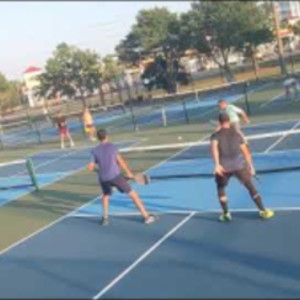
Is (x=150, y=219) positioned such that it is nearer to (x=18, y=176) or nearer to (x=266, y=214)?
(x=266, y=214)

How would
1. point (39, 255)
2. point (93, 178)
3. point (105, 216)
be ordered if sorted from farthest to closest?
point (93, 178) → point (105, 216) → point (39, 255)

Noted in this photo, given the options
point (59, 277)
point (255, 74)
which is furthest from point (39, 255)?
point (255, 74)

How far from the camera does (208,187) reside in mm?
10562

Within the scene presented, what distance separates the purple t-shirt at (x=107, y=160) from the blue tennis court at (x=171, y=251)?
795 millimetres

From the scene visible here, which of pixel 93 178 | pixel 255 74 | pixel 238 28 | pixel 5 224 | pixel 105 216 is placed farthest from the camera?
pixel 255 74

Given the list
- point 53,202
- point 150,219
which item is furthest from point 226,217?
point 53,202

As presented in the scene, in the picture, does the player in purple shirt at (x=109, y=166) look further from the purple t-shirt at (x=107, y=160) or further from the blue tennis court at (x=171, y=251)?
the blue tennis court at (x=171, y=251)

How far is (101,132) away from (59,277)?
2.30 metres

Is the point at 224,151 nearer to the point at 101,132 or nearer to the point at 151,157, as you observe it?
the point at 101,132

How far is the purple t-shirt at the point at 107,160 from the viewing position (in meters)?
8.31

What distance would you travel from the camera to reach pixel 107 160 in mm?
8328

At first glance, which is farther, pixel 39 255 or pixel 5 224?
pixel 5 224

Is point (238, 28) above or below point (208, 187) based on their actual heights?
above

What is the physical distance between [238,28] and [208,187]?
23.2 ft
